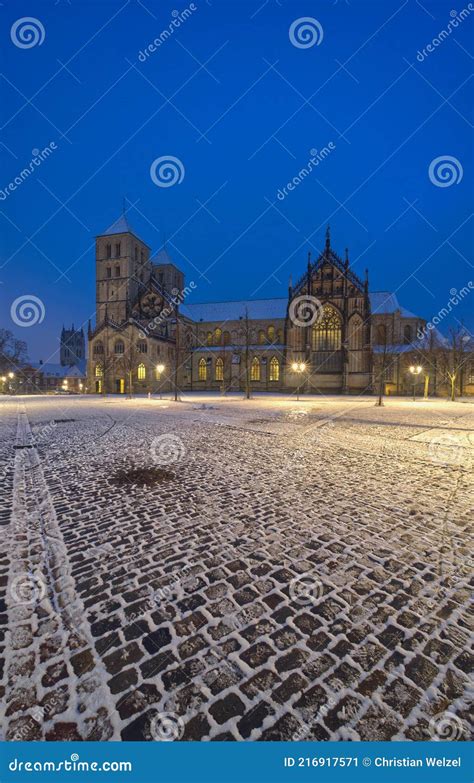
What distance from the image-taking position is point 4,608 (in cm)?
287

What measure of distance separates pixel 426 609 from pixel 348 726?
1.41 m

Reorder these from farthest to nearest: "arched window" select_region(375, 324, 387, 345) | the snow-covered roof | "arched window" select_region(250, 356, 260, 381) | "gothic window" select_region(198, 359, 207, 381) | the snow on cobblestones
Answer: the snow-covered roof < "gothic window" select_region(198, 359, 207, 381) < "arched window" select_region(250, 356, 260, 381) < "arched window" select_region(375, 324, 387, 345) < the snow on cobblestones

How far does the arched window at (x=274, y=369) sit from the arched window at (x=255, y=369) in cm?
239

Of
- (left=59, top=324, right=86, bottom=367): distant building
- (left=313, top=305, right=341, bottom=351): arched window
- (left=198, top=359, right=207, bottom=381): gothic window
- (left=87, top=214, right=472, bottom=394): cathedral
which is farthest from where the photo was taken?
(left=59, top=324, right=86, bottom=367): distant building

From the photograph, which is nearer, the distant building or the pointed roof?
the pointed roof

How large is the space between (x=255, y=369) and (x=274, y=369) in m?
3.49

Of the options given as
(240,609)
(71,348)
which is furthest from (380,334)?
(71,348)

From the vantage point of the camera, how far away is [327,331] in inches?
2015

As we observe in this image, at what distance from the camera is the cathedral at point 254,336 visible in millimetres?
49094

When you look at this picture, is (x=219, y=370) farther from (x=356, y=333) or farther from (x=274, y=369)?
(x=356, y=333)

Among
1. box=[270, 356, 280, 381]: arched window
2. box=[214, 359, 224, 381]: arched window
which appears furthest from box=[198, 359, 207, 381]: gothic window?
box=[270, 356, 280, 381]: arched window

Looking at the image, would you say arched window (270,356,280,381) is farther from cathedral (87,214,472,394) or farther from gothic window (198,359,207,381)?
gothic window (198,359,207,381)

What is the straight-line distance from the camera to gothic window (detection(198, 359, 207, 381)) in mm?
58562

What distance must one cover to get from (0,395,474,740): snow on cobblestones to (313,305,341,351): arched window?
4639 cm
